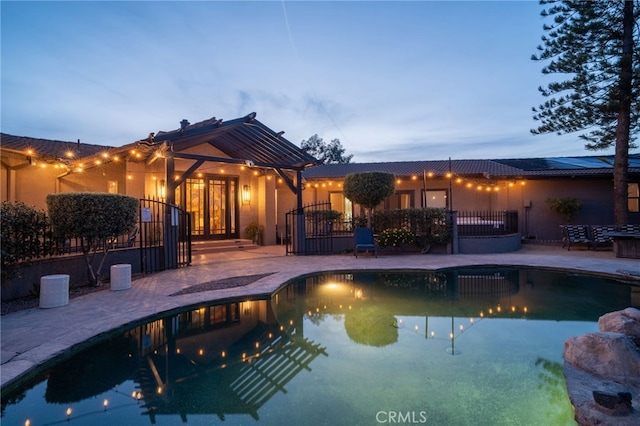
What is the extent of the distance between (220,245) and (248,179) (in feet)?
10.6

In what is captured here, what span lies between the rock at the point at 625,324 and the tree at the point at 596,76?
10655mm

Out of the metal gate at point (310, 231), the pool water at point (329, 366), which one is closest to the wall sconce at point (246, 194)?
the metal gate at point (310, 231)

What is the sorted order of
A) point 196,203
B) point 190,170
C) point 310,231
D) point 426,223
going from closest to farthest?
point 190,170 < point 426,223 < point 310,231 < point 196,203

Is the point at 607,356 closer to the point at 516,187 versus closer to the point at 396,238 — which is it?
the point at 396,238

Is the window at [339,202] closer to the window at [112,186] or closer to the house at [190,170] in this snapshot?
the house at [190,170]

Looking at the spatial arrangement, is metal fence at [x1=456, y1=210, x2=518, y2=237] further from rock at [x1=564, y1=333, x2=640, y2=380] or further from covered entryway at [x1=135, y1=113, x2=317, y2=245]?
rock at [x1=564, y1=333, x2=640, y2=380]

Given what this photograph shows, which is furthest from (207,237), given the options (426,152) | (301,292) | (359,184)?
(426,152)

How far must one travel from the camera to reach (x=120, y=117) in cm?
2188

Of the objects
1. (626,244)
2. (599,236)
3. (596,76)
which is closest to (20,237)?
(626,244)

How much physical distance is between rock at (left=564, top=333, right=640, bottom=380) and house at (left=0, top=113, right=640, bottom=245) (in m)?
9.09

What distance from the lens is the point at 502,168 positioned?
17344 millimetres

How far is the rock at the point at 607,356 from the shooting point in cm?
327

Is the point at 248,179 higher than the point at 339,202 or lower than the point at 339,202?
higher

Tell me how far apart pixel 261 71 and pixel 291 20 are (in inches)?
167
